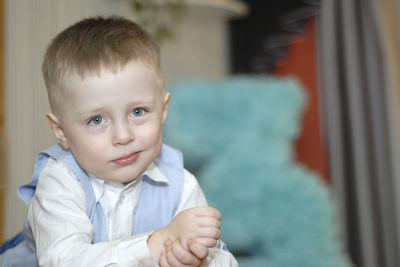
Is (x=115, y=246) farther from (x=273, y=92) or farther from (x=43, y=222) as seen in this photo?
(x=273, y=92)

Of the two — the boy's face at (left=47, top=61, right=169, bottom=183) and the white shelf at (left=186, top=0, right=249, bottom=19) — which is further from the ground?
the white shelf at (left=186, top=0, right=249, bottom=19)

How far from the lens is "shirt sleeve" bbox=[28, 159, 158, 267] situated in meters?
0.65

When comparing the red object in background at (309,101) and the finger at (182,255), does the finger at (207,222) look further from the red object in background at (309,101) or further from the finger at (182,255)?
the red object in background at (309,101)

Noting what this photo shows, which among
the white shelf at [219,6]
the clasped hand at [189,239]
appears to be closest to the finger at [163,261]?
the clasped hand at [189,239]

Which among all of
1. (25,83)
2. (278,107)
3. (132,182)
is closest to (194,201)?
(132,182)

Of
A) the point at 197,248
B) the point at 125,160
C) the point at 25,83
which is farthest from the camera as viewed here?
the point at 25,83

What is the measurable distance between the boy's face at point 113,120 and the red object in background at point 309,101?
183cm

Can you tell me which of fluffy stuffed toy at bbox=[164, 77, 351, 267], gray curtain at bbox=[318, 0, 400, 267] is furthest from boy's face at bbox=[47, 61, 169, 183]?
gray curtain at bbox=[318, 0, 400, 267]

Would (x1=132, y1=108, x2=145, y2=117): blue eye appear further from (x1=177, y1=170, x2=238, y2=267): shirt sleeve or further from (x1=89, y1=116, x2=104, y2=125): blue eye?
(x1=177, y1=170, x2=238, y2=267): shirt sleeve

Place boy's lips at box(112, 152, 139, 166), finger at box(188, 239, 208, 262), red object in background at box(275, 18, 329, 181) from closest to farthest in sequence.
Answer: finger at box(188, 239, 208, 262)
boy's lips at box(112, 152, 139, 166)
red object in background at box(275, 18, 329, 181)

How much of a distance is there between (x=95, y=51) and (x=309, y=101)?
2.00 m

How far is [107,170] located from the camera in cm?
73

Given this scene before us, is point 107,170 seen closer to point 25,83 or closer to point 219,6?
point 25,83

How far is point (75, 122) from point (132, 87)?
0.11 m
